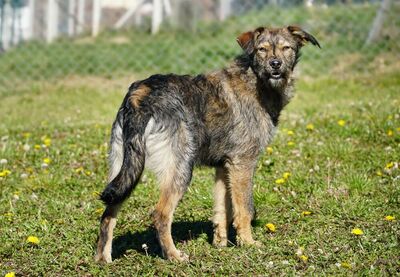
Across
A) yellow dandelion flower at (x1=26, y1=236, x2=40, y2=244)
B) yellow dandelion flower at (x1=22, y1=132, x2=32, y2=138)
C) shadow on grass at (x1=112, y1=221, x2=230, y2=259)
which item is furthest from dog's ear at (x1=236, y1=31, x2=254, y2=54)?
yellow dandelion flower at (x1=22, y1=132, x2=32, y2=138)

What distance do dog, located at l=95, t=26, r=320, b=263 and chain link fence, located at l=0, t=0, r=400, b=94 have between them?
753 centimetres

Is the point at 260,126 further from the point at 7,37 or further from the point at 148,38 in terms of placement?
the point at 7,37

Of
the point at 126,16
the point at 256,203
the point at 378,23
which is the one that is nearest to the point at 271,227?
the point at 256,203

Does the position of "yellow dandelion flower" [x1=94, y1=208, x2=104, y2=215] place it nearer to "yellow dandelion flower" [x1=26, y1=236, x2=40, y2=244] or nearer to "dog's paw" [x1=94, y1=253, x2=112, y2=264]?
"yellow dandelion flower" [x1=26, y1=236, x2=40, y2=244]

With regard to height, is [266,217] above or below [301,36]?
below

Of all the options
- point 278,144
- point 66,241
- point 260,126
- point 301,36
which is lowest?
point 66,241

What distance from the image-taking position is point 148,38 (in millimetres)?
15680

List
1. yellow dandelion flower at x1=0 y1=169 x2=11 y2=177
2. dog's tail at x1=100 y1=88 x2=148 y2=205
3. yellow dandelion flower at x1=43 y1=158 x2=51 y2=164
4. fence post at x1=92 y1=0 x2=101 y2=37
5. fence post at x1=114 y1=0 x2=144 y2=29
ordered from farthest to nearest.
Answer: fence post at x1=114 y1=0 x2=144 y2=29 → fence post at x1=92 y1=0 x2=101 y2=37 → yellow dandelion flower at x1=43 y1=158 x2=51 y2=164 → yellow dandelion flower at x1=0 y1=169 x2=11 y2=177 → dog's tail at x1=100 y1=88 x2=148 y2=205

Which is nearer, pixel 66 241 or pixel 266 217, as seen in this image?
pixel 66 241

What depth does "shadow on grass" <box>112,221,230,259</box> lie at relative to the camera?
5488 millimetres

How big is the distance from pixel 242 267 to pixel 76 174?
3.06 meters

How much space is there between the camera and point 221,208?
5.73 m

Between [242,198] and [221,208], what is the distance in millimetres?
334

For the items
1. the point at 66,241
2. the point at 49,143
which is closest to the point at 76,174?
the point at 49,143
